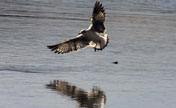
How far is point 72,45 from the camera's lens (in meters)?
14.8

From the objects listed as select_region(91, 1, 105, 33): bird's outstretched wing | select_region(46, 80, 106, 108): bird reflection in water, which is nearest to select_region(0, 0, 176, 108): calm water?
select_region(46, 80, 106, 108): bird reflection in water

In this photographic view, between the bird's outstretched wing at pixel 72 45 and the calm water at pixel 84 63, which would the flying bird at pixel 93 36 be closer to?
the bird's outstretched wing at pixel 72 45

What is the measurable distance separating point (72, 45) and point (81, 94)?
154 centimetres

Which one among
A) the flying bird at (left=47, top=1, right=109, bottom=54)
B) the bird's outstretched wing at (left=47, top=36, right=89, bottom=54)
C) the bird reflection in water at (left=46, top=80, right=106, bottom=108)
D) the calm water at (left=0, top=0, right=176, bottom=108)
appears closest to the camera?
the bird reflection in water at (left=46, top=80, right=106, bottom=108)

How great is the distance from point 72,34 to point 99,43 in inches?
350

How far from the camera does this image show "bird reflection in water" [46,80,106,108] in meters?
12.8

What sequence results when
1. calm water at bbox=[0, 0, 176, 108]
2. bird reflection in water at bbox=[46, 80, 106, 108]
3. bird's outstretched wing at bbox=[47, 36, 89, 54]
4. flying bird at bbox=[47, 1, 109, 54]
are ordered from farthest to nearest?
bird's outstretched wing at bbox=[47, 36, 89, 54] → flying bird at bbox=[47, 1, 109, 54] → calm water at bbox=[0, 0, 176, 108] → bird reflection in water at bbox=[46, 80, 106, 108]

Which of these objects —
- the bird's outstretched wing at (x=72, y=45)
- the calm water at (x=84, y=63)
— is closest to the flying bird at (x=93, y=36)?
the bird's outstretched wing at (x=72, y=45)

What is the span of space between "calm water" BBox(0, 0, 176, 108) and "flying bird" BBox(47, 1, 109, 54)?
799 mm

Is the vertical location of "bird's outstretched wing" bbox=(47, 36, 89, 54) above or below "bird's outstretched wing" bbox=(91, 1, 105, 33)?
below

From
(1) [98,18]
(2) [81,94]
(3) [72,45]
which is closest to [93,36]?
(1) [98,18]

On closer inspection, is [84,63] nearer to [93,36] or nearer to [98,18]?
[93,36]

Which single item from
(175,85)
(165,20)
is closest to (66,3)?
(165,20)

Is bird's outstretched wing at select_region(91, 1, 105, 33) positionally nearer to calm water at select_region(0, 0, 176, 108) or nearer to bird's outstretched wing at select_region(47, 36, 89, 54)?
bird's outstretched wing at select_region(47, 36, 89, 54)
